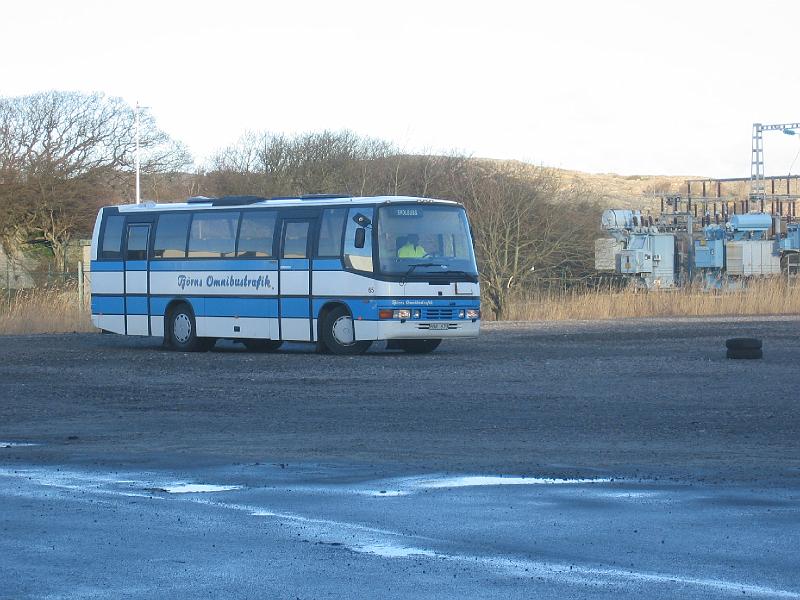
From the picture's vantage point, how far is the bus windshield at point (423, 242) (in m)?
26.9

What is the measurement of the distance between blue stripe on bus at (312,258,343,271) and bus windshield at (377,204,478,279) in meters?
0.85

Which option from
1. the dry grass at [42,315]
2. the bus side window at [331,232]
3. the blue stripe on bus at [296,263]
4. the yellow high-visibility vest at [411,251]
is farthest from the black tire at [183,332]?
the dry grass at [42,315]

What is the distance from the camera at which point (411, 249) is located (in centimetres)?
2714

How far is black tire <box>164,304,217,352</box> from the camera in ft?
96.7

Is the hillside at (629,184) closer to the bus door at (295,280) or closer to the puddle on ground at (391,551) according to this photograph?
the bus door at (295,280)

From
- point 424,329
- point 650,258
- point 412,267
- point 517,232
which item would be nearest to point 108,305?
point 412,267

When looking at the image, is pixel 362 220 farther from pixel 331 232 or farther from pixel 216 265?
pixel 216 265

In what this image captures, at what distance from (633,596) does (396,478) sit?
4.10 m

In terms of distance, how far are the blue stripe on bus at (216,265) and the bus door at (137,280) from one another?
35cm

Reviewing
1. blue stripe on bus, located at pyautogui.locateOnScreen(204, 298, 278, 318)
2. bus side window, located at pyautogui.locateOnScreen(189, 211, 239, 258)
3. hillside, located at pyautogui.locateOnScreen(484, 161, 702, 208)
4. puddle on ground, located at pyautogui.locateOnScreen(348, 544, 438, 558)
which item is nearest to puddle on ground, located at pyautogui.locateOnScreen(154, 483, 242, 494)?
puddle on ground, located at pyautogui.locateOnScreen(348, 544, 438, 558)

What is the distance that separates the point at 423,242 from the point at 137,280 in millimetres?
6558

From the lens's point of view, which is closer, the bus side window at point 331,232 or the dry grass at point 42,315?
the bus side window at point 331,232

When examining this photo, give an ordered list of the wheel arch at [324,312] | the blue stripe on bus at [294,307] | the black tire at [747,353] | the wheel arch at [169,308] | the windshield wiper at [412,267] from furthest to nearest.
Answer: the wheel arch at [169,308] → the blue stripe on bus at [294,307] → the wheel arch at [324,312] → the windshield wiper at [412,267] → the black tire at [747,353]

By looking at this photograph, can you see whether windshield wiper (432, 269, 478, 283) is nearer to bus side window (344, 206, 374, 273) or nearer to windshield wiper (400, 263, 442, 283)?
windshield wiper (400, 263, 442, 283)
